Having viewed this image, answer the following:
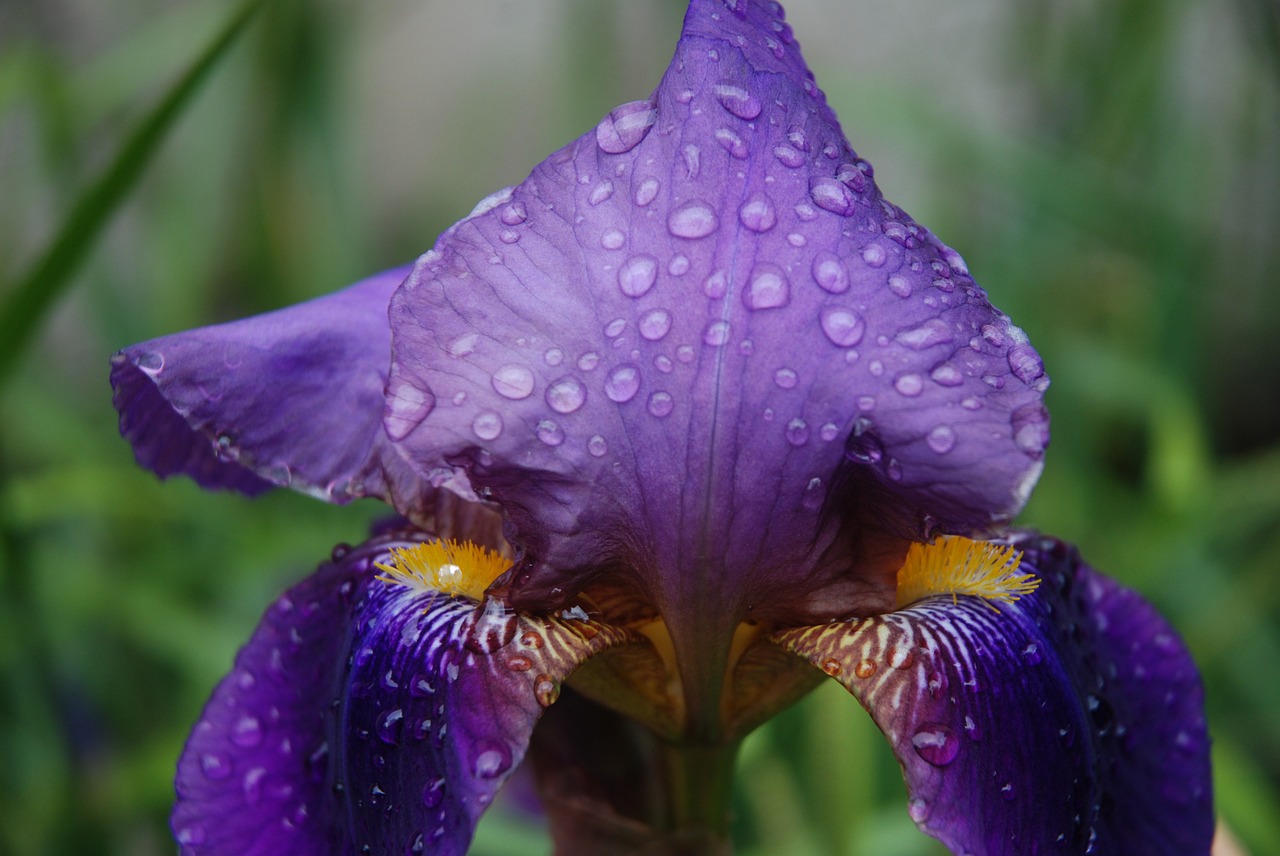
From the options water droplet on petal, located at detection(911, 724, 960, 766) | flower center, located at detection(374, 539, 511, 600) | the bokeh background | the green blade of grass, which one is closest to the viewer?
water droplet on petal, located at detection(911, 724, 960, 766)

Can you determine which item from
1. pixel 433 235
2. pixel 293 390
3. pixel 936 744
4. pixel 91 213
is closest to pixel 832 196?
pixel 936 744

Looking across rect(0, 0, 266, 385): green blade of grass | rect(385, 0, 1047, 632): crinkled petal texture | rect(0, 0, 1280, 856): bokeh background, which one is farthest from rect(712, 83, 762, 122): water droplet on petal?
rect(0, 0, 1280, 856): bokeh background

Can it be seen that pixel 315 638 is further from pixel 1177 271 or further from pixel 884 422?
pixel 1177 271

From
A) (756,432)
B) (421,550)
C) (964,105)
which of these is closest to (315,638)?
(421,550)

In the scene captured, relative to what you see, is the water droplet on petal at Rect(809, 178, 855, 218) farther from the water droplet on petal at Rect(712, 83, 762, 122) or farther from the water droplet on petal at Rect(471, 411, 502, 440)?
the water droplet on petal at Rect(471, 411, 502, 440)

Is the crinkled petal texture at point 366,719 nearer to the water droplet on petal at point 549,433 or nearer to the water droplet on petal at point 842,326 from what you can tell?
the water droplet on petal at point 549,433

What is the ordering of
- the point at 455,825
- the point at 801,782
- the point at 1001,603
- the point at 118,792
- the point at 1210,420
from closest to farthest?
the point at 455,825
the point at 1001,603
the point at 118,792
the point at 801,782
the point at 1210,420
